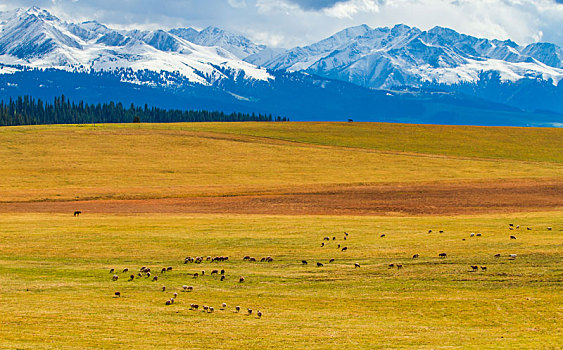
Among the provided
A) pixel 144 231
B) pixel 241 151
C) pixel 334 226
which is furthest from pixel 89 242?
pixel 241 151

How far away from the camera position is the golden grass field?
1034 inches

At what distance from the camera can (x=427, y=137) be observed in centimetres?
14712

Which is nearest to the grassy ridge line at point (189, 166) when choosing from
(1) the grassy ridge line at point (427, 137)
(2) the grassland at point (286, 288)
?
(1) the grassy ridge line at point (427, 137)

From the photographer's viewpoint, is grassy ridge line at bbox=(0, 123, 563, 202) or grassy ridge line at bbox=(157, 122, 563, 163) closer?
grassy ridge line at bbox=(0, 123, 563, 202)

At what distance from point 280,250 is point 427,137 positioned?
108 m

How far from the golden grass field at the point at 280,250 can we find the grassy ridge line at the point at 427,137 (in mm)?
15718

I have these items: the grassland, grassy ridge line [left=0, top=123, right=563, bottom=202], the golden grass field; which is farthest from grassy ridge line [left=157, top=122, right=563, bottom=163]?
the grassland

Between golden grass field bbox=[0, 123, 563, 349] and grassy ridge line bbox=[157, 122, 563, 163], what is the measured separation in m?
15.7

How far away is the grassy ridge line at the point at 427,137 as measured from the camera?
128m

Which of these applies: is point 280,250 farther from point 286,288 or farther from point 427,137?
point 427,137

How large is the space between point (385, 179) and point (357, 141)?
4857 cm

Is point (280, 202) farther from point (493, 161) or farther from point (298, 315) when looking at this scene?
point (493, 161)

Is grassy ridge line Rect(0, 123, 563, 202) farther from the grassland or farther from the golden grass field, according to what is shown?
the grassland

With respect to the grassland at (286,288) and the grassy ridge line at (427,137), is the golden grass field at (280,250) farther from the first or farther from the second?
the grassy ridge line at (427,137)
